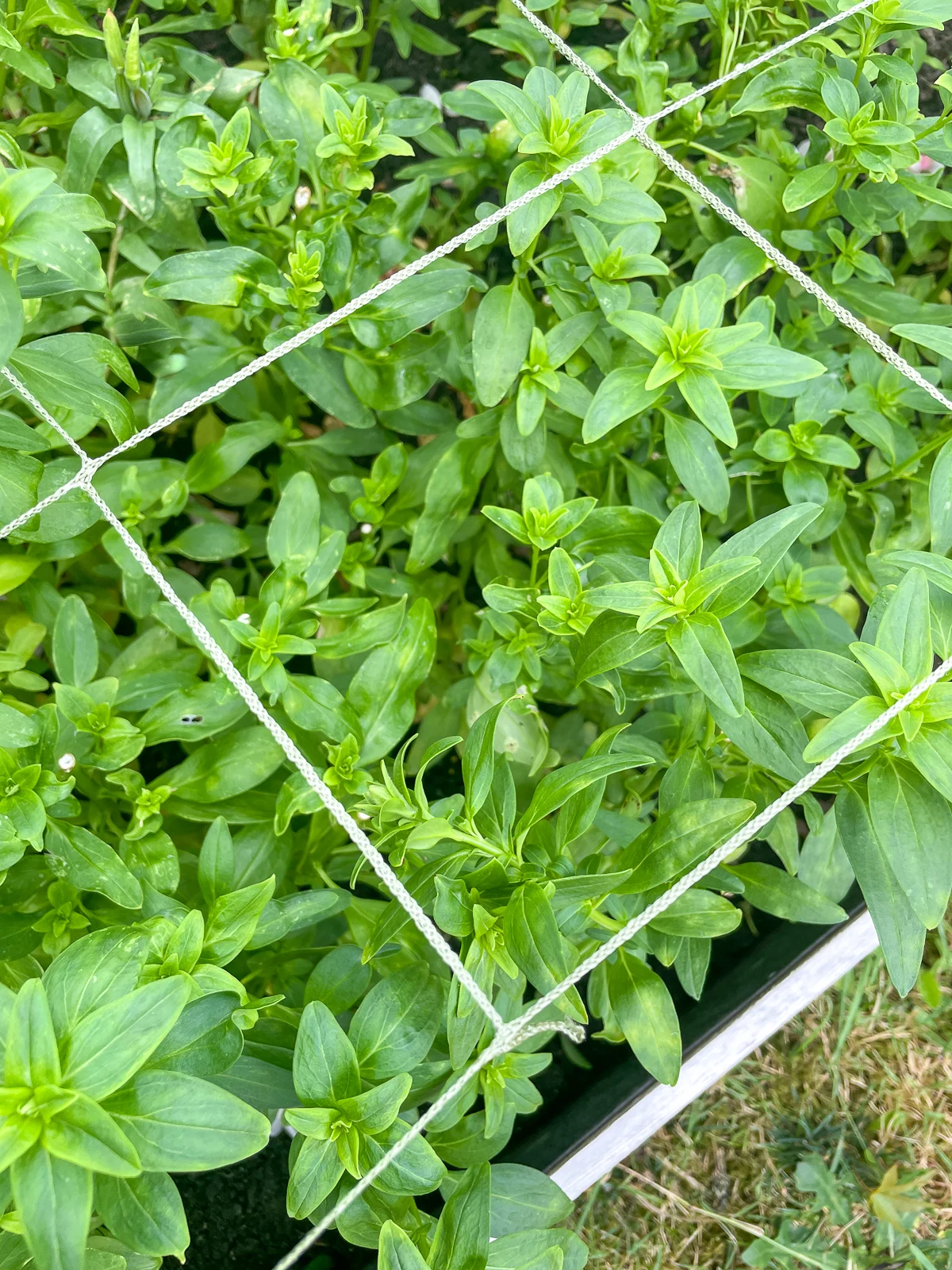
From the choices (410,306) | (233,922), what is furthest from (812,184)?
(233,922)

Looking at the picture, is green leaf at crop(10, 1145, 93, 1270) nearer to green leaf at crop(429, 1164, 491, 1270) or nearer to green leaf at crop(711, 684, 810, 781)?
Answer: green leaf at crop(429, 1164, 491, 1270)

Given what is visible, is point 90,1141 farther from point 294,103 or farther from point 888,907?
point 294,103

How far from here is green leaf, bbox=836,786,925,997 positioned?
0.94 metres

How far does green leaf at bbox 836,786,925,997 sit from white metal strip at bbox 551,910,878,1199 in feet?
1.61

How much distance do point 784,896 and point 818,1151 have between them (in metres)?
0.75

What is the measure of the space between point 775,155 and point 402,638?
0.88m

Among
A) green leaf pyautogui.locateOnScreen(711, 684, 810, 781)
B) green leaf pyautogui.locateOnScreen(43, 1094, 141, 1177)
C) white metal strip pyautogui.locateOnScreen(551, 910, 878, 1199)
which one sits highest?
green leaf pyautogui.locateOnScreen(43, 1094, 141, 1177)

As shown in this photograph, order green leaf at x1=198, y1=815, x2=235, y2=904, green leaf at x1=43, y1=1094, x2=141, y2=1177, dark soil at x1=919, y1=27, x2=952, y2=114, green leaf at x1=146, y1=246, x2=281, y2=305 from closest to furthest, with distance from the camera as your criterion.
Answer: green leaf at x1=43, y1=1094, x2=141, y2=1177, green leaf at x1=198, y1=815, x2=235, y2=904, green leaf at x1=146, y1=246, x2=281, y2=305, dark soil at x1=919, y1=27, x2=952, y2=114

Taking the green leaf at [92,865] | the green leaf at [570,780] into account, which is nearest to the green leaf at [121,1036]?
the green leaf at [92,865]

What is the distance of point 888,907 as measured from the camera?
0.95m

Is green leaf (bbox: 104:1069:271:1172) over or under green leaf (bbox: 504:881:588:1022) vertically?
over

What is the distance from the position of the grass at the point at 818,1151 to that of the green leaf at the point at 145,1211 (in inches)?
36.6

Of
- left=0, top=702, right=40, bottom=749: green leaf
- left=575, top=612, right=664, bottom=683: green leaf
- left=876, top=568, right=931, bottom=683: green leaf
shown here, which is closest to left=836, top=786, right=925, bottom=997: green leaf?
left=876, top=568, right=931, bottom=683: green leaf

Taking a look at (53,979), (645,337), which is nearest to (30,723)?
(53,979)
